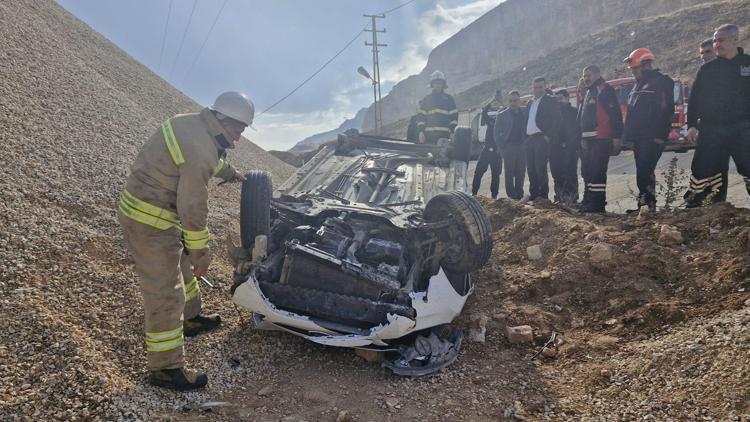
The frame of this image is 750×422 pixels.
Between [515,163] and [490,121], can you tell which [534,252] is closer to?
[515,163]

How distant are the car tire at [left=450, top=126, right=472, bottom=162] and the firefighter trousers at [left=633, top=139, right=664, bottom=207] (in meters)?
1.86

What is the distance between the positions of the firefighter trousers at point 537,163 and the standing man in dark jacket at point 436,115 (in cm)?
113

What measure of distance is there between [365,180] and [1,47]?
626cm

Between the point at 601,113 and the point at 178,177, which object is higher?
the point at 601,113

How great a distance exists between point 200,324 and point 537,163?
4.98 metres

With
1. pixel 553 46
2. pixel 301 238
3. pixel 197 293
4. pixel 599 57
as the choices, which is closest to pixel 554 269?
pixel 301 238

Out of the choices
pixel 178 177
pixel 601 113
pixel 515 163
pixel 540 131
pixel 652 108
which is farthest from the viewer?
pixel 515 163

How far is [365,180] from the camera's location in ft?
15.7

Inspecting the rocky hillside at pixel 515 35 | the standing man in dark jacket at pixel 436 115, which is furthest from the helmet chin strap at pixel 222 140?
the rocky hillside at pixel 515 35

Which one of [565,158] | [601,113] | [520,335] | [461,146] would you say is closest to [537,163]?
[565,158]

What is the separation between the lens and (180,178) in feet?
8.86

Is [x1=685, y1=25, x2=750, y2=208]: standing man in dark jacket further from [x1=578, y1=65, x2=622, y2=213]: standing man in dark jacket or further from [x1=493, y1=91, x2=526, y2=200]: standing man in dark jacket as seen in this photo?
[x1=493, y1=91, x2=526, y2=200]: standing man in dark jacket

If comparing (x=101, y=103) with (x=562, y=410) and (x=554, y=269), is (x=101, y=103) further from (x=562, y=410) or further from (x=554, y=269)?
(x=562, y=410)

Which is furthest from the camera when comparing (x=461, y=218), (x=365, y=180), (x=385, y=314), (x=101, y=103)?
(x=101, y=103)
